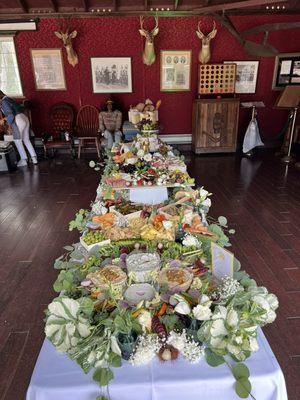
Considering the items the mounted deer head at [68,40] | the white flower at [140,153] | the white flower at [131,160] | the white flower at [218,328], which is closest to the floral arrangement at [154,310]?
the white flower at [218,328]

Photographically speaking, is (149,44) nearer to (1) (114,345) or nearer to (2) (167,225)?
(2) (167,225)

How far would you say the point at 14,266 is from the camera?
11.9 ft

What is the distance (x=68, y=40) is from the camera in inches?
283

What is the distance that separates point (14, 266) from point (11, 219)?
1.34 m

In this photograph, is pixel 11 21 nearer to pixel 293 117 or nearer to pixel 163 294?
pixel 293 117

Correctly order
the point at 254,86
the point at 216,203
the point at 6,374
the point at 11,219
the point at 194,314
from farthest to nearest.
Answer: the point at 254,86
the point at 216,203
the point at 11,219
the point at 6,374
the point at 194,314

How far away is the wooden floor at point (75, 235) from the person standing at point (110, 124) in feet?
2.94

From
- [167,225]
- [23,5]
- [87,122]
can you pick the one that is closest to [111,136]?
[87,122]

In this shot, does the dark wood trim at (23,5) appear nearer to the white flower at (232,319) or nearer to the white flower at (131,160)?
the white flower at (131,160)

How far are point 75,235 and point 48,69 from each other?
5.18 meters

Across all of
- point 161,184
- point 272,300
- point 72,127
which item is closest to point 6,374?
point 272,300

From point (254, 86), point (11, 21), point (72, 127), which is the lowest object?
point (72, 127)

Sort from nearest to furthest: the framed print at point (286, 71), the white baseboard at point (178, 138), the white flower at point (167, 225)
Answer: the white flower at point (167, 225)
the framed print at point (286, 71)
the white baseboard at point (178, 138)

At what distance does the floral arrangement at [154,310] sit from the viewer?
4.62ft
